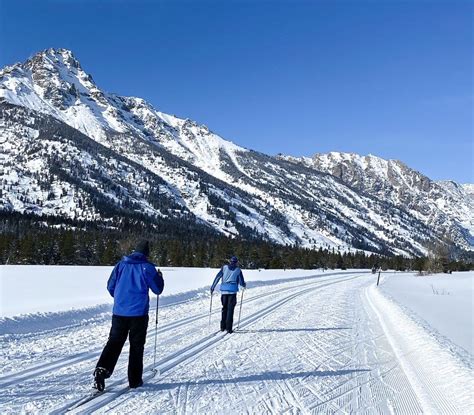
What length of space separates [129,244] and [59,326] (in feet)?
283

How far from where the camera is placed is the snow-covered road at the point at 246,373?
636 cm

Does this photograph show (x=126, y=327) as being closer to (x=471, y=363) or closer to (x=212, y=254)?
(x=471, y=363)

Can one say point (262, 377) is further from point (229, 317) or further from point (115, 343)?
point (229, 317)

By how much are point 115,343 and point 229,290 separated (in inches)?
251

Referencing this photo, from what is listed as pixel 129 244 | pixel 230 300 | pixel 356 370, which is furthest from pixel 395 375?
pixel 129 244

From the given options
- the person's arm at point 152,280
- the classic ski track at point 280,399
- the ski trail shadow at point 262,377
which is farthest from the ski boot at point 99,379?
the classic ski track at point 280,399

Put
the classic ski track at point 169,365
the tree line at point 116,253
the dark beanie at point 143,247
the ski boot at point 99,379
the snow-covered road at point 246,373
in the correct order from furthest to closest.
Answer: the tree line at point 116,253 → the dark beanie at point 143,247 → the ski boot at point 99,379 → the snow-covered road at point 246,373 → the classic ski track at point 169,365

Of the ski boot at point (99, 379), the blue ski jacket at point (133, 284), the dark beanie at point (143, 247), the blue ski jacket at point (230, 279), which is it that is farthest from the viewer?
the blue ski jacket at point (230, 279)

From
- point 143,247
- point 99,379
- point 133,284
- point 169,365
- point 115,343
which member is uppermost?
point 143,247

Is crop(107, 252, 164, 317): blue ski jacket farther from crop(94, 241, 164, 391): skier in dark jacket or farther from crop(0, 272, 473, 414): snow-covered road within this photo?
crop(0, 272, 473, 414): snow-covered road

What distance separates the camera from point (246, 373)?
8070 millimetres

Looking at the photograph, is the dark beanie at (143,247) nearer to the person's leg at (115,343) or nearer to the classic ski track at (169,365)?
the person's leg at (115,343)

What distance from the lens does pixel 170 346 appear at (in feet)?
32.9

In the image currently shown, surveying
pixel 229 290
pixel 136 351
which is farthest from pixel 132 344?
pixel 229 290
